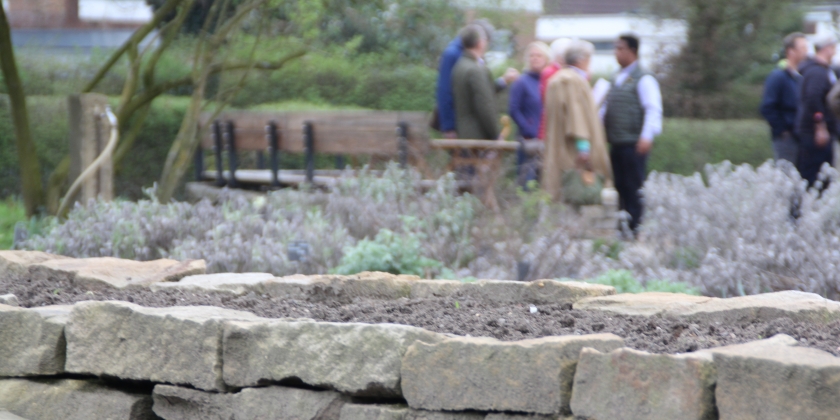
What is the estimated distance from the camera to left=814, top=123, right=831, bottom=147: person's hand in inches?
280

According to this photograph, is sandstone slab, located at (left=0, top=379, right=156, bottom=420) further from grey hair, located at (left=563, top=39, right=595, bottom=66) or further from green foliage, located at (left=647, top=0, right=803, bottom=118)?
green foliage, located at (left=647, top=0, right=803, bottom=118)

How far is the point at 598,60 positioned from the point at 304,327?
92.9 feet

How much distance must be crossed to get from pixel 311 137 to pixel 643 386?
20.4 feet

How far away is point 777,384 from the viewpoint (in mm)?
1882

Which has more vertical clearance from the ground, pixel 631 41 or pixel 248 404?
pixel 631 41

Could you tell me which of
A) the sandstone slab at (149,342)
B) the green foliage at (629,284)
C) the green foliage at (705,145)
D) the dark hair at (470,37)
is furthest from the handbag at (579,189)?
the green foliage at (705,145)

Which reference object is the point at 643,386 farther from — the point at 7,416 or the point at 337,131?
the point at 337,131

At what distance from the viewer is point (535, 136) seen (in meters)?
7.79

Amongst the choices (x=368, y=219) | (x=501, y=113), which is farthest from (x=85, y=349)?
(x=501, y=113)

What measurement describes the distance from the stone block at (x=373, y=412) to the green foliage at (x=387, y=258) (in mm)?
2288

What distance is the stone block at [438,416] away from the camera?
7.57 ft

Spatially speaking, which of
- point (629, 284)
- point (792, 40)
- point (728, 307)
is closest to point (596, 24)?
point (792, 40)

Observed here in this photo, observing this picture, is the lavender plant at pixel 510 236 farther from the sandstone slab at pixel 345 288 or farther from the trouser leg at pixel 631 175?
the sandstone slab at pixel 345 288

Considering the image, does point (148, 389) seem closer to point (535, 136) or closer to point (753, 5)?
point (535, 136)
